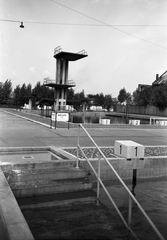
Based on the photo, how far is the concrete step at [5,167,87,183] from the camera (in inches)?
203

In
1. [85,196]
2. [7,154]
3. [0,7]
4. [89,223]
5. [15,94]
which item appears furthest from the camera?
[15,94]

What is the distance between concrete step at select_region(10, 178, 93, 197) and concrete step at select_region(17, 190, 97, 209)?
80 mm

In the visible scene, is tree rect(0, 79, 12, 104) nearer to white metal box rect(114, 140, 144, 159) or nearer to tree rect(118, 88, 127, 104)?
tree rect(118, 88, 127, 104)

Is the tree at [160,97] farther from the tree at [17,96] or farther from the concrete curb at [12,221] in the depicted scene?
the concrete curb at [12,221]

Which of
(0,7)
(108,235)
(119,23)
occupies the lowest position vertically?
(108,235)

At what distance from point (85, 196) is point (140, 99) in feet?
169

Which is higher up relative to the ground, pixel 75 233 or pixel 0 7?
pixel 0 7

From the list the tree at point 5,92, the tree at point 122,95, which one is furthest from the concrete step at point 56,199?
the tree at point 122,95

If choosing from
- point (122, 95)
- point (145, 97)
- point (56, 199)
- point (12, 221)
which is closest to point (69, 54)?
point (145, 97)

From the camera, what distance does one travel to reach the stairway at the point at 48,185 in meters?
4.77

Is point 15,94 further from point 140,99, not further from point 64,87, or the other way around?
point 140,99

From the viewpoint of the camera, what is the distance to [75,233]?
3.65m

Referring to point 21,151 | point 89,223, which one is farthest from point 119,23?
point 89,223

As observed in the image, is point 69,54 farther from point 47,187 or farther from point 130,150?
point 47,187
